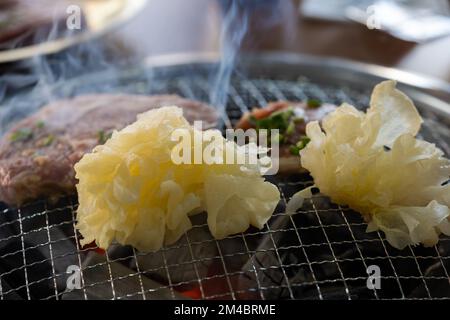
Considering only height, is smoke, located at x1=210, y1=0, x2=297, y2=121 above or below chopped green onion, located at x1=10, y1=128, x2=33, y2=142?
below

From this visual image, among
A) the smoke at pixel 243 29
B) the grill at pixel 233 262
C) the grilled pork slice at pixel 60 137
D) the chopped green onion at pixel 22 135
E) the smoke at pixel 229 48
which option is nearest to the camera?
the grill at pixel 233 262

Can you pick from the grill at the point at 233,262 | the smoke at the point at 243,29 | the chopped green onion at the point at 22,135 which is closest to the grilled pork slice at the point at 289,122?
the grill at the point at 233,262

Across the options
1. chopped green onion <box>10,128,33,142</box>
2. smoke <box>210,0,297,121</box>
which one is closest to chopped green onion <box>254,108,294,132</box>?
smoke <box>210,0,297,121</box>

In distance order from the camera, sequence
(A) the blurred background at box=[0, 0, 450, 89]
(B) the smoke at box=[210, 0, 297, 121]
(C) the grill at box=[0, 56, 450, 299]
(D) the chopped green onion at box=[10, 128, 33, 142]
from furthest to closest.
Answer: (A) the blurred background at box=[0, 0, 450, 89] < (B) the smoke at box=[210, 0, 297, 121] < (D) the chopped green onion at box=[10, 128, 33, 142] < (C) the grill at box=[0, 56, 450, 299]

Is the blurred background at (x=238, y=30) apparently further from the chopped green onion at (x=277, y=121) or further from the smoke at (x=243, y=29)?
the chopped green onion at (x=277, y=121)

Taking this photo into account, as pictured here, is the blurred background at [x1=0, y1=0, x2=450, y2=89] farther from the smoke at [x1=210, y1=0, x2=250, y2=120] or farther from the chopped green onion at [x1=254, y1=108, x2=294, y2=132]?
the chopped green onion at [x1=254, y1=108, x2=294, y2=132]

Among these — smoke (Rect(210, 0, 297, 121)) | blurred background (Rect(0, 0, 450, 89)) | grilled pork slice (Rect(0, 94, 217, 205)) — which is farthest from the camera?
blurred background (Rect(0, 0, 450, 89))

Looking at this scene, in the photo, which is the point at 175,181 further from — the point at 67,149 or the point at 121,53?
the point at 121,53

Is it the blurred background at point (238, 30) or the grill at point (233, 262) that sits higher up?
the grill at point (233, 262)
